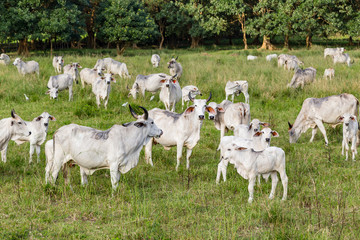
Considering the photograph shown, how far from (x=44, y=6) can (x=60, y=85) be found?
1711cm

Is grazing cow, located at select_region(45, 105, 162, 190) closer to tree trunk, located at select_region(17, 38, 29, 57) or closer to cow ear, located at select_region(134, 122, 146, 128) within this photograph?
cow ear, located at select_region(134, 122, 146, 128)

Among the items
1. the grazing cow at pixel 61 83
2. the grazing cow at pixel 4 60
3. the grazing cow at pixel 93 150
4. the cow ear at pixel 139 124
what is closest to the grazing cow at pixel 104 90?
the grazing cow at pixel 61 83

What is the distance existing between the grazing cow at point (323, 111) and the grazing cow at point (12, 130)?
670cm

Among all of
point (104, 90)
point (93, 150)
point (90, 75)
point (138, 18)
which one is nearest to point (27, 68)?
point (90, 75)

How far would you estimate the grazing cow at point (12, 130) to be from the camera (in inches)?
320

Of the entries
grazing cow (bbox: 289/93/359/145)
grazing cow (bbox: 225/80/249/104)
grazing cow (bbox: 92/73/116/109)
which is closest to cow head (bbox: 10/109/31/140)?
grazing cow (bbox: 92/73/116/109)

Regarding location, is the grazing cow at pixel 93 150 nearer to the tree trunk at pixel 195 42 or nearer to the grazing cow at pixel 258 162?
the grazing cow at pixel 258 162

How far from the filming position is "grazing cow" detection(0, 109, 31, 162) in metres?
8.12

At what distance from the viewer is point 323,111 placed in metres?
10.6

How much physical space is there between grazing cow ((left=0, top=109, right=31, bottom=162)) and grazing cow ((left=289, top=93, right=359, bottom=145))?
264 inches

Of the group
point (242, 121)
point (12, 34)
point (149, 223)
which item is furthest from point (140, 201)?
point (12, 34)

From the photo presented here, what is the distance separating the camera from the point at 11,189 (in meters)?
6.75

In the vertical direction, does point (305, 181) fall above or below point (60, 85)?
below

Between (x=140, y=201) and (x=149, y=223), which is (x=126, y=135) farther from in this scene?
(x=149, y=223)
